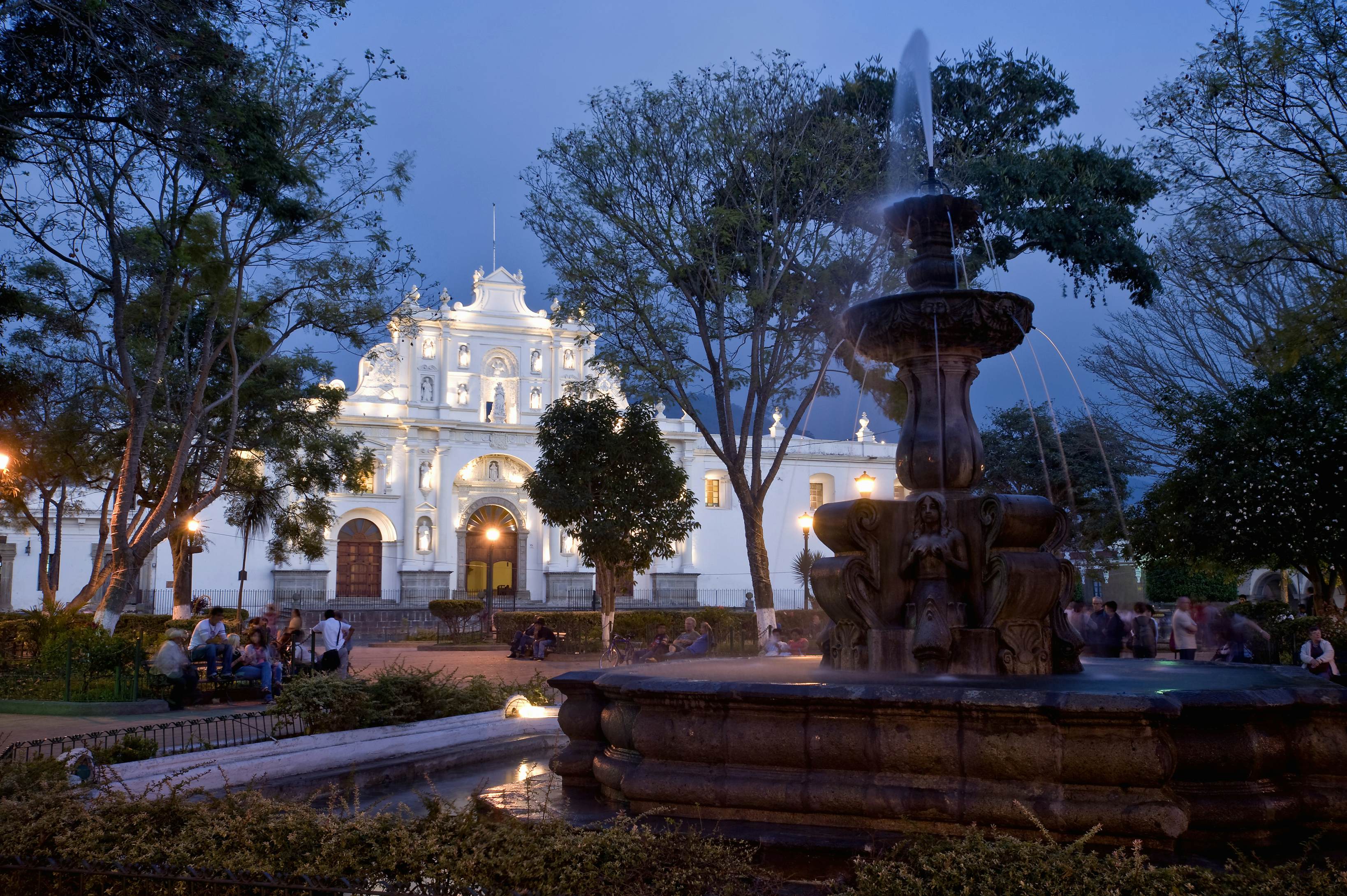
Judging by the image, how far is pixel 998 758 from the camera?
3.96 m

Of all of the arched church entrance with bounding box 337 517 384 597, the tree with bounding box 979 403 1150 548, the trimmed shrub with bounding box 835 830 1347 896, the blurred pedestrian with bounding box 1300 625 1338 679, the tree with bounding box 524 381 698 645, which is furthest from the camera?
the arched church entrance with bounding box 337 517 384 597

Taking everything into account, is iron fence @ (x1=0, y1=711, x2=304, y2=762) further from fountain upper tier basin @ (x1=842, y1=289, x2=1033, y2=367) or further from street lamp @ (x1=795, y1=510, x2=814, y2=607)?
street lamp @ (x1=795, y1=510, x2=814, y2=607)

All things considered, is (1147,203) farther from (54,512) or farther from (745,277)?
(54,512)

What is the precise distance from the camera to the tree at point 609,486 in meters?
19.5

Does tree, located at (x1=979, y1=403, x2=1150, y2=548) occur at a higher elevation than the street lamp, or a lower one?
higher

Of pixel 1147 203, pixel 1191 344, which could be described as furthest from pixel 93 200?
pixel 1191 344

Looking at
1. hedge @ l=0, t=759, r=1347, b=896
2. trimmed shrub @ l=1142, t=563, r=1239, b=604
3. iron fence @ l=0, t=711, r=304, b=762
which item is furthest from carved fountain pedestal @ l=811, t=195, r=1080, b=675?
trimmed shrub @ l=1142, t=563, r=1239, b=604

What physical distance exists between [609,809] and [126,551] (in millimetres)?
11937

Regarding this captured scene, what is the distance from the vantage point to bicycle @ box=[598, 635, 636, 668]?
17000 mm

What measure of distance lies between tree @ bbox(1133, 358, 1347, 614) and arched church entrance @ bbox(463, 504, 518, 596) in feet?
75.8

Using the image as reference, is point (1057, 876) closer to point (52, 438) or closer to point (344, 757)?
point (344, 757)

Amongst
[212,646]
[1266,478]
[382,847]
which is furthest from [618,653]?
[382,847]

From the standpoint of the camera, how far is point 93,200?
13.1 metres

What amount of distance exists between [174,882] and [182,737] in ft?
12.4
